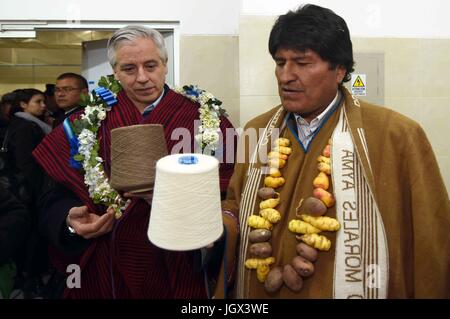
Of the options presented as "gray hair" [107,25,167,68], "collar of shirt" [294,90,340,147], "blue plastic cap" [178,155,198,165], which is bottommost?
"blue plastic cap" [178,155,198,165]

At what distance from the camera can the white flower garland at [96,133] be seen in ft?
3.53

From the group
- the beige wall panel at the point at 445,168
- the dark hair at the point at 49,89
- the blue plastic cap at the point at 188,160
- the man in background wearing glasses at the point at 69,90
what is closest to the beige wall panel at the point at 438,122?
the beige wall panel at the point at 445,168

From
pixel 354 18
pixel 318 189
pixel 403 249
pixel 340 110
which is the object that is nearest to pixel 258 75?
pixel 354 18

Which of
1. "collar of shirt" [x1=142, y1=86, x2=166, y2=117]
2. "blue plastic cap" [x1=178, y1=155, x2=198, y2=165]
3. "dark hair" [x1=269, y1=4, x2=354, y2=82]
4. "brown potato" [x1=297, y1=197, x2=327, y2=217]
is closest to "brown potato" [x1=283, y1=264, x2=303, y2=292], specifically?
"brown potato" [x1=297, y1=197, x2=327, y2=217]

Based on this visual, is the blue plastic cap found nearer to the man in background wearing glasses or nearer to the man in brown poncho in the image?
the man in brown poncho

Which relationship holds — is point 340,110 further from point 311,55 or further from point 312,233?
point 312,233

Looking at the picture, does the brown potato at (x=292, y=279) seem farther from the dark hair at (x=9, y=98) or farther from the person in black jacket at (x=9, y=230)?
the dark hair at (x=9, y=98)

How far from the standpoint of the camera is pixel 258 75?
4.87ft

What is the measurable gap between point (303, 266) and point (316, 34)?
542mm

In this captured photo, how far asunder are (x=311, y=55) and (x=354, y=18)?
713 mm

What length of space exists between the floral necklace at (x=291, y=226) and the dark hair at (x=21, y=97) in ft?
4.08

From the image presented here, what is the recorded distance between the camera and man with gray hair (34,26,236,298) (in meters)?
1.09

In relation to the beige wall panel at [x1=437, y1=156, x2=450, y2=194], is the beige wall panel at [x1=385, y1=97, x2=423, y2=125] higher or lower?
higher

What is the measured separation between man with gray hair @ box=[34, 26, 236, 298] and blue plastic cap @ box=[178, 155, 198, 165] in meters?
0.38
